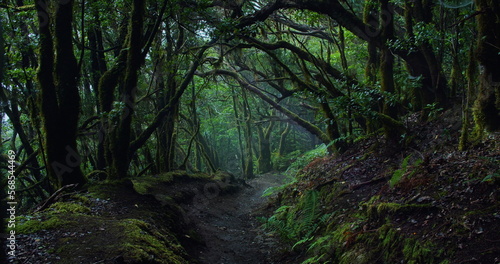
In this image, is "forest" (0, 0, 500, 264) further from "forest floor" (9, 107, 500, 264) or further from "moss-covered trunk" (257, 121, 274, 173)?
"moss-covered trunk" (257, 121, 274, 173)

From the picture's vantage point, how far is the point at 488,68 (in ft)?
17.3

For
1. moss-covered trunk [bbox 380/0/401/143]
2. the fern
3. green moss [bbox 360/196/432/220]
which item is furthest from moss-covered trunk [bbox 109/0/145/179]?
moss-covered trunk [bbox 380/0/401/143]

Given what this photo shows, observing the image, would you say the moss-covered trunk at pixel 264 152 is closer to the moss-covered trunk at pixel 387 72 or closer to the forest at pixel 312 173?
the forest at pixel 312 173

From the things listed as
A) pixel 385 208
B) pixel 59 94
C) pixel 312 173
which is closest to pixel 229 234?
pixel 312 173

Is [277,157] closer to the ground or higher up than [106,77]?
closer to the ground

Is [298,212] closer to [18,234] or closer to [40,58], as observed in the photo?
Result: [18,234]

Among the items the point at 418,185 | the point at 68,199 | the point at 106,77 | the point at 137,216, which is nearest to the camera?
the point at 418,185

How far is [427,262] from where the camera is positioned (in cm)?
347

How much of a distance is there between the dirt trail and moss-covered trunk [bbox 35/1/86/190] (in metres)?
3.14

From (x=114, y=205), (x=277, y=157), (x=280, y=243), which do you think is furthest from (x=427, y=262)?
(x=277, y=157)

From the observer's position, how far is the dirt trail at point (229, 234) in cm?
617

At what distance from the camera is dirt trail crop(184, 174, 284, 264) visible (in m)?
6.17

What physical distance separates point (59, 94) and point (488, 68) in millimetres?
7901

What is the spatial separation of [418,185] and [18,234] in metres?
5.49
